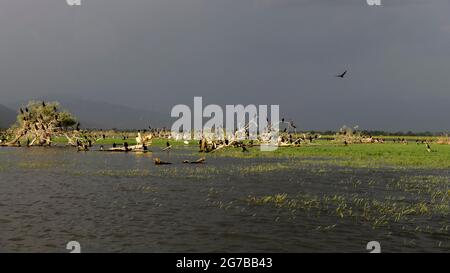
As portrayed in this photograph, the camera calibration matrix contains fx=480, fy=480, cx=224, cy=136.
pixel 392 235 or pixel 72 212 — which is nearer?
pixel 392 235

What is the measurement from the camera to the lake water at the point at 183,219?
15477mm

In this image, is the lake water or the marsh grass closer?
the lake water

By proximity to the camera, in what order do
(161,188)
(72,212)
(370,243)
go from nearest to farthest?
1. (370,243)
2. (72,212)
3. (161,188)

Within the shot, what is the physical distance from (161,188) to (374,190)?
42.1 ft

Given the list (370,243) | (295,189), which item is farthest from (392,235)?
(295,189)

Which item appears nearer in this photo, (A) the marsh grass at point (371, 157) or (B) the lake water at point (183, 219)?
(B) the lake water at point (183, 219)

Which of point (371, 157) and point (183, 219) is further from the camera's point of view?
point (371, 157)

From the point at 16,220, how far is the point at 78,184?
1184 cm

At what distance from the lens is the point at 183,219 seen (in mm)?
19406

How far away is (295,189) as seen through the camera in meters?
28.8

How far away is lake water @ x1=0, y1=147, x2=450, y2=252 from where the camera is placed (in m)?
15.5
